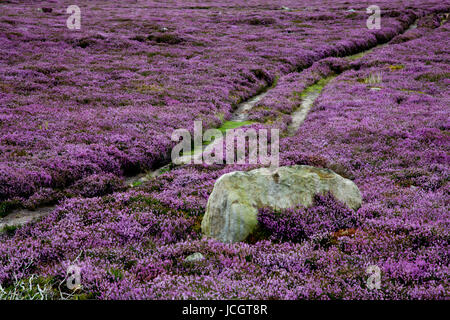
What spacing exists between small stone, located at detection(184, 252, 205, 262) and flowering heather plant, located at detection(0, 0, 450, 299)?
0.15 meters

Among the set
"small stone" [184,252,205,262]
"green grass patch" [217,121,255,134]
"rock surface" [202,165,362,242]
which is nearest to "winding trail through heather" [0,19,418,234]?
"green grass patch" [217,121,255,134]

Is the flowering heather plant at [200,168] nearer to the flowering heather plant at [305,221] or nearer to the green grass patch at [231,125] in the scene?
the flowering heather plant at [305,221]

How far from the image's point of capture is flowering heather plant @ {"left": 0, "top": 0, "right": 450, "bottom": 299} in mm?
5875

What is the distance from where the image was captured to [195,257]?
21.6 feet

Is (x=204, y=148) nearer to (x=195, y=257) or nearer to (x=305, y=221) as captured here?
(x=305, y=221)

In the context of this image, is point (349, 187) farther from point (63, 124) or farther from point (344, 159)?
point (63, 124)

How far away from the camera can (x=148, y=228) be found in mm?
8242

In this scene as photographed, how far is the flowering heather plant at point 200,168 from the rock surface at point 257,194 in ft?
0.94

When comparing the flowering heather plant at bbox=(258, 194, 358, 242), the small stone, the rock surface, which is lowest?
the small stone

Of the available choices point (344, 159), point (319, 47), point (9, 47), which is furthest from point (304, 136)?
point (9, 47)

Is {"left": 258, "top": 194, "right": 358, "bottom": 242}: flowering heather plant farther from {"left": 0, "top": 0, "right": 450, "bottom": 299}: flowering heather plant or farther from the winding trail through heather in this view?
the winding trail through heather

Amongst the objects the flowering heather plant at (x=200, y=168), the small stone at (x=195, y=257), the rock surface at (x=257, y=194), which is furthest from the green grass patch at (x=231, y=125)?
the small stone at (x=195, y=257)

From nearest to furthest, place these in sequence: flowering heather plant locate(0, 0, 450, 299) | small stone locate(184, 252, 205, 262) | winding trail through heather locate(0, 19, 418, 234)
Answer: flowering heather plant locate(0, 0, 450, 299) → small stone locate(184, 252, 205, 262) → winding trail through heather locate(0, 19, 418, 234)
